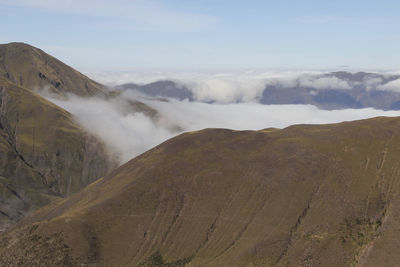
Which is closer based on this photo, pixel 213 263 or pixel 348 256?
pixel 348 256

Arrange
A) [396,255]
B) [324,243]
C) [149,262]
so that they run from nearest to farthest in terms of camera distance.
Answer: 1. [396,255]
2. [324,243]
3. [149,262]

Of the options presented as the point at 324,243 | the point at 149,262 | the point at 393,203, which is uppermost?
the point at 393,203

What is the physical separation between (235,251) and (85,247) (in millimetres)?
72840

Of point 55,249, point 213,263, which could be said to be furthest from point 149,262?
point 55,249

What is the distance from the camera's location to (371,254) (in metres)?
175

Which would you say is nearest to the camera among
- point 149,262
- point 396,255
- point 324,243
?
Result: point 396,255

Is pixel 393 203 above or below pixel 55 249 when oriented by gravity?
above

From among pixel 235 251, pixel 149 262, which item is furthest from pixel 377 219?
pixel 149 262

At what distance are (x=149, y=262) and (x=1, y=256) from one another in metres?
73.0

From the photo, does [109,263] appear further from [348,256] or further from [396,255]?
[396,255]

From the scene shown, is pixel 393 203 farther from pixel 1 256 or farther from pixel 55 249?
pixel 1 256

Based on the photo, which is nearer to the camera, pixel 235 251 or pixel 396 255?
pixel 396 255

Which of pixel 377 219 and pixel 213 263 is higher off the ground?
pixel 377 219

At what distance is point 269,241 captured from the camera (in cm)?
19200
